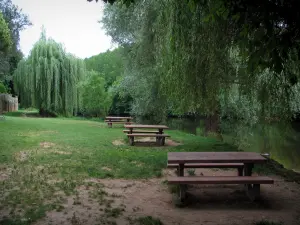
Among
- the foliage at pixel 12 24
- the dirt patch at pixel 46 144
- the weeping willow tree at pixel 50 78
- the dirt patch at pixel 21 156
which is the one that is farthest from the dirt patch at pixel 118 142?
the foliage at pixel 12 24

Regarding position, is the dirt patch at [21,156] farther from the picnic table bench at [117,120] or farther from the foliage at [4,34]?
the foliage at [4,34]

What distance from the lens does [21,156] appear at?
858 cm

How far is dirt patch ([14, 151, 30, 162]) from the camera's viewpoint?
26.7 ft

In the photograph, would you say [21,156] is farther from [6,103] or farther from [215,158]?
[6,103]

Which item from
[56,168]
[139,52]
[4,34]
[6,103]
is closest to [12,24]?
[6,103]

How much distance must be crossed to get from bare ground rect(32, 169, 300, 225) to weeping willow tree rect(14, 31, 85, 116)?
2164cm

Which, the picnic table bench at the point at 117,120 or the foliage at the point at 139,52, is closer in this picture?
the foliage at the point at 139,52

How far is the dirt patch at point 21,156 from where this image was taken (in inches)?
320

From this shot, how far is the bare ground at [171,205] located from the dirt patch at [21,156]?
272 centimetres

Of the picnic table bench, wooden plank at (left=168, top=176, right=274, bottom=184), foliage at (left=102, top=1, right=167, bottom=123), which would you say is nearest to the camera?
wooden plank at (left=168, top=176, right=274, bottom=184)

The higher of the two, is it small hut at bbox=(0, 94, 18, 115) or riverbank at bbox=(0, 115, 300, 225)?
small hut at bbox=(0, 94, 18, 115)

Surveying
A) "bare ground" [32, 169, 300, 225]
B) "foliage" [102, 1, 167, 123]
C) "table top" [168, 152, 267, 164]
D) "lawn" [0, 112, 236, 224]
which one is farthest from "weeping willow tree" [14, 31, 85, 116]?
"table top" [168, 152, 267, 164]

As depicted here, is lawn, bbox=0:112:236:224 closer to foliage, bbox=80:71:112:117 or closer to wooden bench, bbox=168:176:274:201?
wooden bench, bbox=168:176:274:201

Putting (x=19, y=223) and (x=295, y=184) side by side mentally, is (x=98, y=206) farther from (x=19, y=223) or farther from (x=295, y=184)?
(x=295, y=184)
